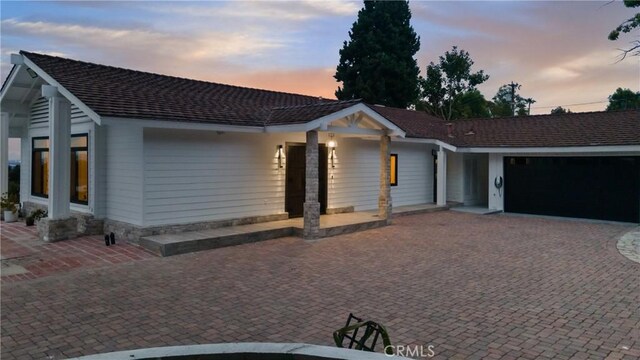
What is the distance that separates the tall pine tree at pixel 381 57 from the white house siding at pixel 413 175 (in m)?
14.3

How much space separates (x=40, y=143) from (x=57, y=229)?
5.03 metres

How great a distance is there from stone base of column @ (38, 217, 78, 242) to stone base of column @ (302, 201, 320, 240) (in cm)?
533

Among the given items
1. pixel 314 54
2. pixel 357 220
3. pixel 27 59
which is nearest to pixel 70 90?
pixel 27 59

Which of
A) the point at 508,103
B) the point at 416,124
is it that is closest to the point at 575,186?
the point at 416,124

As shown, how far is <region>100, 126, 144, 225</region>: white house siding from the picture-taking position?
9.59 meters

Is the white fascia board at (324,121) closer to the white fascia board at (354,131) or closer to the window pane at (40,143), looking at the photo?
the white fascia board at (354,131)

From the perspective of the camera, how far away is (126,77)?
37.9 feet

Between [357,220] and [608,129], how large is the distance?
9.65 metres

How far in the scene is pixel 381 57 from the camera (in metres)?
30.7

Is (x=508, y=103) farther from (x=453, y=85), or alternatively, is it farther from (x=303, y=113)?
(x=303, y=113)

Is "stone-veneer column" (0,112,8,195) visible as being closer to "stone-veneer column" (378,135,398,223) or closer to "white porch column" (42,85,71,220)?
"white porch column" (42,85,71,220)

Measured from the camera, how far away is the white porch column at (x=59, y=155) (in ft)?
31.9

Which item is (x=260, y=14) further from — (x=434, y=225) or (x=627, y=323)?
(x=627, y=323)

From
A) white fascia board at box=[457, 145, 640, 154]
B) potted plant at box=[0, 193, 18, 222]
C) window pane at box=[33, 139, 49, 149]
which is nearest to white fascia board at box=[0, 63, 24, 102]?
window pane at box=[33, 139, 49, 149]
